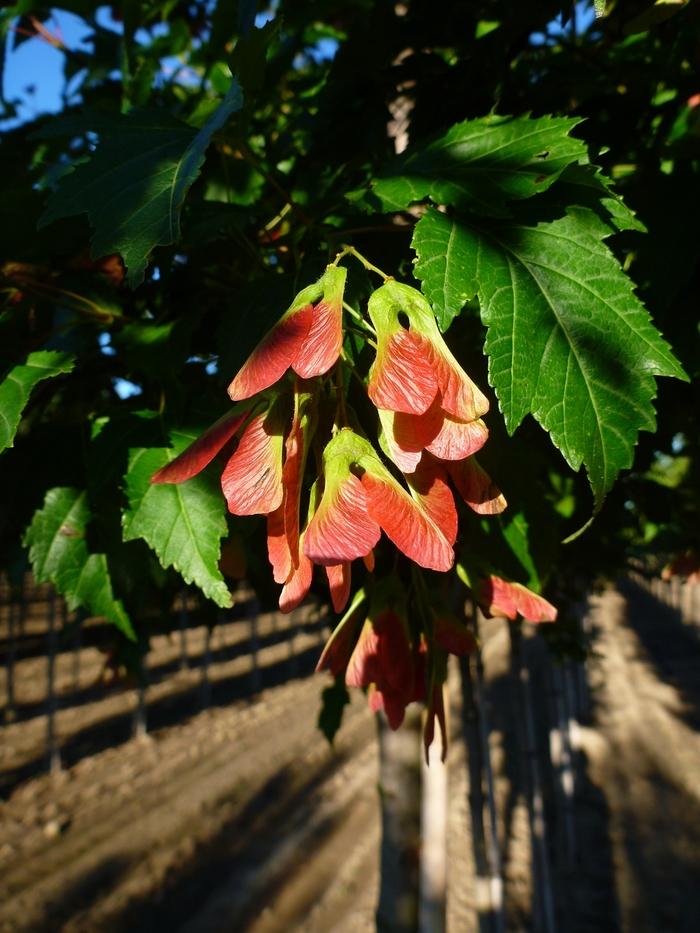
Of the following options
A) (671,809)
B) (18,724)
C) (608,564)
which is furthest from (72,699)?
(608,564)

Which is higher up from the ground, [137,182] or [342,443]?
[137,182]

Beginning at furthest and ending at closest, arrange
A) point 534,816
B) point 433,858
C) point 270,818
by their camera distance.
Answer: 1. point 270,818
2. point 534,816
3. point 433,858

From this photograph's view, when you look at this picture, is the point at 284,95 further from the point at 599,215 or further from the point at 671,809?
the point at 671,809

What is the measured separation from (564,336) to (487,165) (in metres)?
0.20

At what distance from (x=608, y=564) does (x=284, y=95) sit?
1487 mm

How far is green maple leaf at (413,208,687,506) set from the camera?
2.09 ft

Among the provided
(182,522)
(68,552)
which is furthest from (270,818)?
(182,522)

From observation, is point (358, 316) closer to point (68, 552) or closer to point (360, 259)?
point (360, 259)

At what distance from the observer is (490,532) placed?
941 millimetres

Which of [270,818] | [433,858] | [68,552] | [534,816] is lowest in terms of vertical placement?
[270,818]

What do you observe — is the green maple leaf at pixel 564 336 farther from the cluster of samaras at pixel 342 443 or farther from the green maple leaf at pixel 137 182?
the green maple leaf at pixel 137 182

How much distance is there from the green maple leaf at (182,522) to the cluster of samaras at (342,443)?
0.47ft

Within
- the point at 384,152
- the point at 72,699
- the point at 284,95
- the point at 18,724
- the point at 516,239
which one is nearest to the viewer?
the point at 516,239

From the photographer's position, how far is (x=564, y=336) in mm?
663
